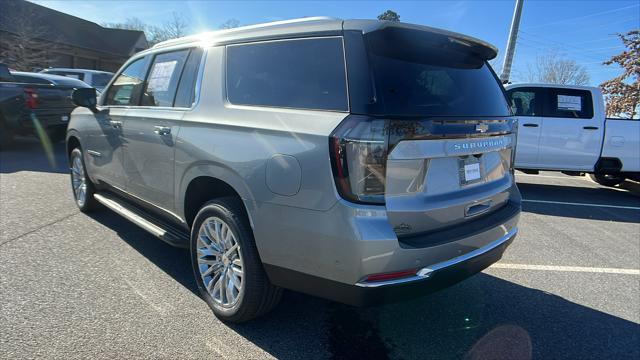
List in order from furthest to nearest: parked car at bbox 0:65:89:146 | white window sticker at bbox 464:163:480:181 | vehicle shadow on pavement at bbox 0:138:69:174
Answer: parked car at bbox 0:65:89:146 < vehicle shadow on pavement at bbox 0:138:69:174 < white window sticker at bbox 464:163:480:181

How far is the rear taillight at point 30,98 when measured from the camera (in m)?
8.80

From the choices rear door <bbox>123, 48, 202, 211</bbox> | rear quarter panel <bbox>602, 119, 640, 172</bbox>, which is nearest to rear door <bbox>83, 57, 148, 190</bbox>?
rear door <bbox>123, 48, 202, 211</bbox>

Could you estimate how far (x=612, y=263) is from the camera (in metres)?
4.32

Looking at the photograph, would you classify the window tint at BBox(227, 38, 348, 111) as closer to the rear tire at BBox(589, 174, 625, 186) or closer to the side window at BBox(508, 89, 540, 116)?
the side window at BBox(508, 89, 540, 116)

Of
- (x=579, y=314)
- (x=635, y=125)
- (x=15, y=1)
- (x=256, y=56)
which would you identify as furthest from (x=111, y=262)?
(x=15, y=1)

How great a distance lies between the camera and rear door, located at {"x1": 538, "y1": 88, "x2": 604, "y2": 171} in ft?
24.5

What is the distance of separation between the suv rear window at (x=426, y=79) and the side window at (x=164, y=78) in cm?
183

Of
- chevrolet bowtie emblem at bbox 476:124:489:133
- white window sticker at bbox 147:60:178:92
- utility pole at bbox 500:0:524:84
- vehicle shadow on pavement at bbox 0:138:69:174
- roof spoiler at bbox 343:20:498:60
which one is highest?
utility pole at bbox 500:0:524:84

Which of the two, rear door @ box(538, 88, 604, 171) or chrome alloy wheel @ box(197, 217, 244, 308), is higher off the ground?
rear door @ box(538, 88, 604, 171)

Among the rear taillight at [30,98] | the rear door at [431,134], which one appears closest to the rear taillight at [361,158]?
the rear door at [431,134]

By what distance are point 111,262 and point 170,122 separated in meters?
1.46

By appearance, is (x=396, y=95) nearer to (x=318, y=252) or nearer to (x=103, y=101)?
(x=318, y=252)

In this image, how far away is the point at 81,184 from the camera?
16.3 ft

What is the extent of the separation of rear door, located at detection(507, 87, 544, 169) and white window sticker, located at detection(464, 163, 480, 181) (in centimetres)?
565
